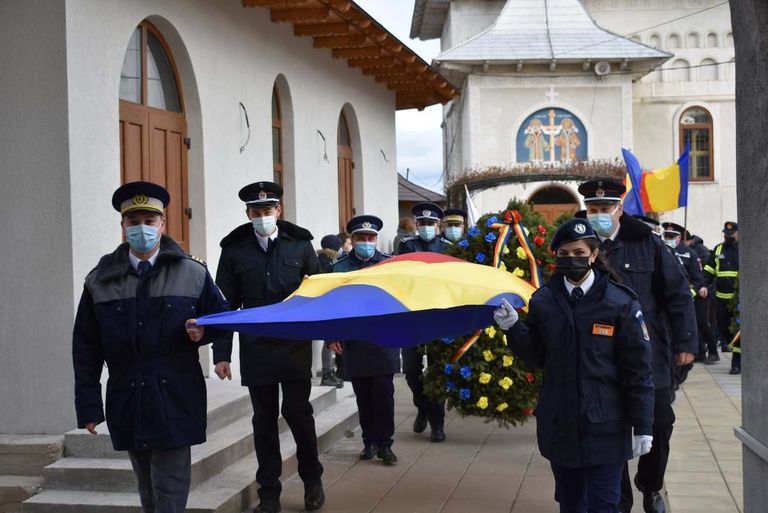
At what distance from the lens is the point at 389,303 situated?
6.58 meters

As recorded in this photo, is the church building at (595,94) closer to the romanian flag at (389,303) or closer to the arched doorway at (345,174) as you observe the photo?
the arched doorway at (345,174)

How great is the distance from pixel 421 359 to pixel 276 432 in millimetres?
3076

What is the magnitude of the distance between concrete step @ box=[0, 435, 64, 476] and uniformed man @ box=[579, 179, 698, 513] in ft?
13.3

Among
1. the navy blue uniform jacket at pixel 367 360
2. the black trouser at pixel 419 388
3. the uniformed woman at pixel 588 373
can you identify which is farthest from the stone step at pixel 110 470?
the uniformed woman at pixel 588 373

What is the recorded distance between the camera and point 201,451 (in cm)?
760

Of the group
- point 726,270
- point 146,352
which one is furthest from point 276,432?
point 726,270

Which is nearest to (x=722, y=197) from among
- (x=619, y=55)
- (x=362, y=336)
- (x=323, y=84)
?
(x=619, y=55)

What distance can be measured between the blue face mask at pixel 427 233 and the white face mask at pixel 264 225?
10.9 feet

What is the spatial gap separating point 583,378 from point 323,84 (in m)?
10.6

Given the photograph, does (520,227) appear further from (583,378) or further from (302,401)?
(583,378)

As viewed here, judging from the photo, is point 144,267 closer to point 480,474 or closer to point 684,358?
Answer: point 684,358

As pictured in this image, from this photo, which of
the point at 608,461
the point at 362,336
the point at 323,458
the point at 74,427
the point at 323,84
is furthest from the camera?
the point at 323,84

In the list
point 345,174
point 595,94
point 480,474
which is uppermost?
point 595,94

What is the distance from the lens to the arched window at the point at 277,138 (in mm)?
13516
